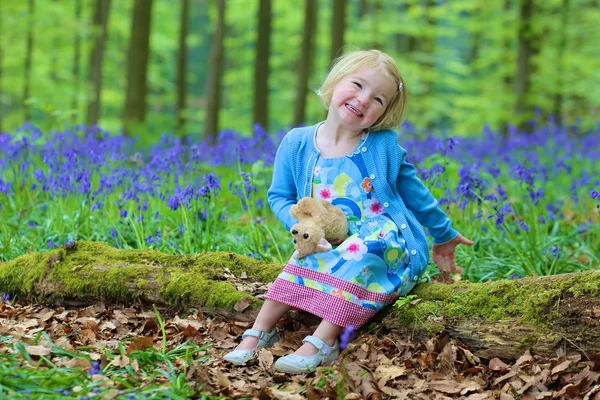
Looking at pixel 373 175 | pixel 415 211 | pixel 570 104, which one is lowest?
pixel 570 104

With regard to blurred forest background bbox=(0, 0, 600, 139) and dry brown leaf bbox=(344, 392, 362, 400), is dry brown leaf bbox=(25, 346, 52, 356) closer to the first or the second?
dry brown leaf bbox=(344, 392, 362, 400)

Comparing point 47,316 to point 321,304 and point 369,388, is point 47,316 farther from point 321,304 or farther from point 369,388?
point 369,388

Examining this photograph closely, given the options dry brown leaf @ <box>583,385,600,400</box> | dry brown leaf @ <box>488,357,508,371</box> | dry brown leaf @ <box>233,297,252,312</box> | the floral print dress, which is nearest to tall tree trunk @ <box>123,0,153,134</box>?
dry brown leaf @ <box>233,297,252,312</box>

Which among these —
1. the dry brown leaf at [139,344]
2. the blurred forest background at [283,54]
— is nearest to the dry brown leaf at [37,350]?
the dry brown leaf at [139,344]

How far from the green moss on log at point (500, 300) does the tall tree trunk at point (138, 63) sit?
300 inches

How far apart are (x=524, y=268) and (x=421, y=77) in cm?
1243

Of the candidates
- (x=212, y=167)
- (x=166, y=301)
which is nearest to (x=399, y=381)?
(x=166, y=301)

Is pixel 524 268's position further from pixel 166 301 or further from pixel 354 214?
pixel 166 301

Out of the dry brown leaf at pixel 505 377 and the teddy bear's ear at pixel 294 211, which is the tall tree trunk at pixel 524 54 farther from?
the dry brown leaf at pixel 505 377

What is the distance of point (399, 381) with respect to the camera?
2.60 m

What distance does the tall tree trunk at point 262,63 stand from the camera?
9.14 metres

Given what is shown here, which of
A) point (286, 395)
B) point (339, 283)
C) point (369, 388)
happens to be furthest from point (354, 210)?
point (286, 395)

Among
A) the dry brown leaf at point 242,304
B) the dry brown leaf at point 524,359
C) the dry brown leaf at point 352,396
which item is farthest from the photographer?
the dry brown leaf at point 242,304

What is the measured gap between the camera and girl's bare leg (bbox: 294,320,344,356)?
2.72 m
